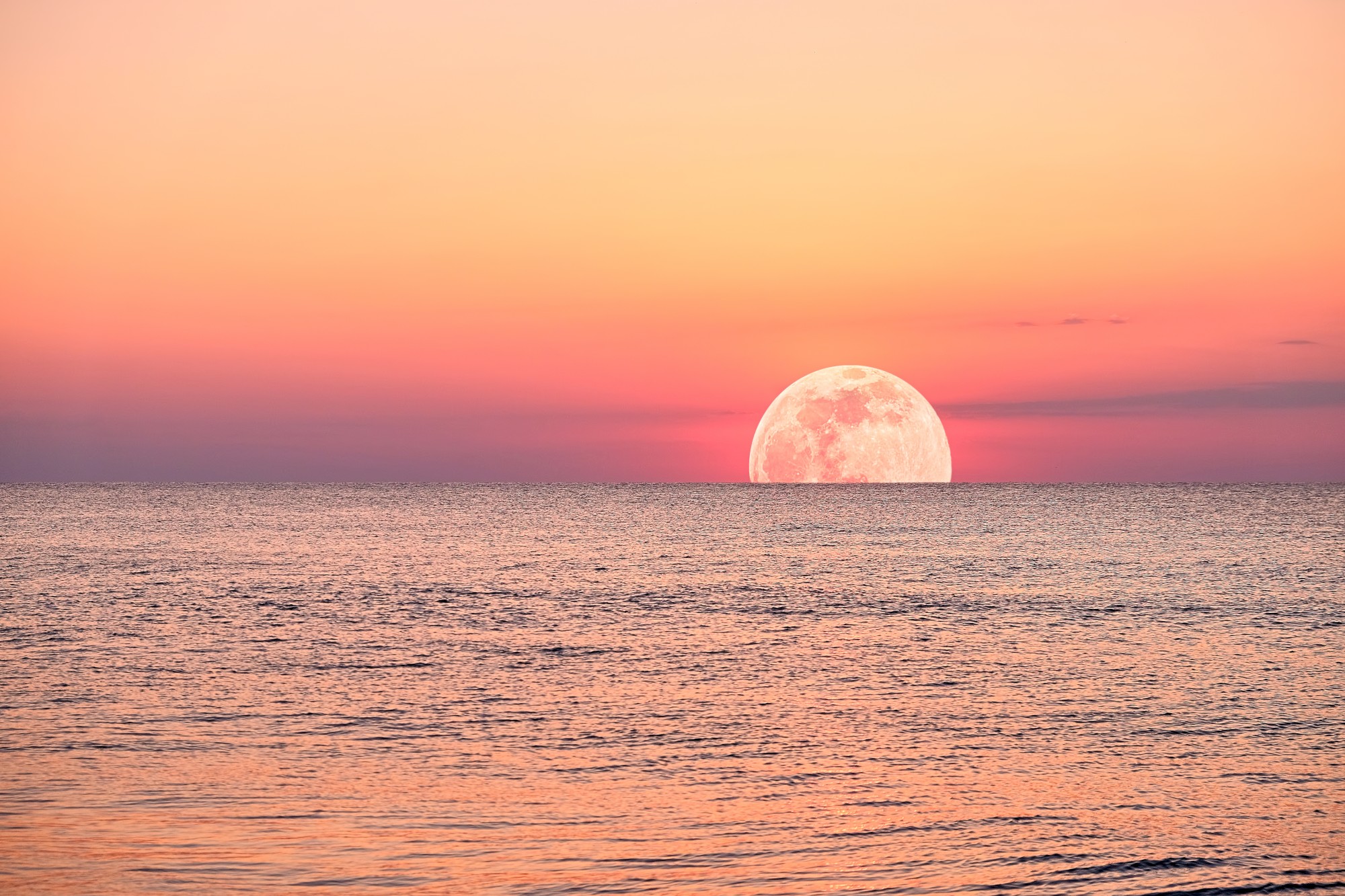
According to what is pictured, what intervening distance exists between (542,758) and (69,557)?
5341 centimetres

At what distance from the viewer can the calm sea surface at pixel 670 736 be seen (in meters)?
12.5

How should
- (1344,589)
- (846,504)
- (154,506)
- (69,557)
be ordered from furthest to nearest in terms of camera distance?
(846,504) < (154,506) < (69,557) < (1344,589)

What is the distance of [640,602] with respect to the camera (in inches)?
1586

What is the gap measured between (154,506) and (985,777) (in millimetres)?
156123

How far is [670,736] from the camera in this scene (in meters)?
18.6

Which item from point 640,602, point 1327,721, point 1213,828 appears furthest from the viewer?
point 640,602

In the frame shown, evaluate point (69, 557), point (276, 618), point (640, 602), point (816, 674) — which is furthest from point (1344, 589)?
point (69, 557)

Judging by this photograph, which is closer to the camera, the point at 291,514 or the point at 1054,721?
the point at 1054,721

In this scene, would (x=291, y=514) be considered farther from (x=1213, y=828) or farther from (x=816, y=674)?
(x=1213, y=828)

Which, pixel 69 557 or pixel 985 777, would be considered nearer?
pixel 985 777

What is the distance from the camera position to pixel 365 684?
23.5 m

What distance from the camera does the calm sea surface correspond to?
12.5 metres

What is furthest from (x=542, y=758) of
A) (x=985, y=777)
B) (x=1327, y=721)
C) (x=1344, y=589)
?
(x=1344, y=589)

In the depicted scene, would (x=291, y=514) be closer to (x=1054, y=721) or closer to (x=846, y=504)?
(x=846, y=504)
